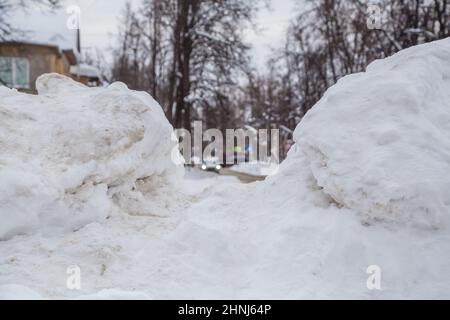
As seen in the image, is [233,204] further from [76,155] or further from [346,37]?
[346,37]

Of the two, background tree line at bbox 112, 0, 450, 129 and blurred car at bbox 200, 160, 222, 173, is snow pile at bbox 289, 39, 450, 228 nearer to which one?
background tree line at bbox 112, 0, 450, 129

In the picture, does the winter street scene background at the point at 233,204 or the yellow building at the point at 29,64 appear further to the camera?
the yellow building at the point at 29,64

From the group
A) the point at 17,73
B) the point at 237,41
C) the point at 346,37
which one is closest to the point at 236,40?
the point at 237,41

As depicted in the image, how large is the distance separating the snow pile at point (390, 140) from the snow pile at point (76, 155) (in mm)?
2106

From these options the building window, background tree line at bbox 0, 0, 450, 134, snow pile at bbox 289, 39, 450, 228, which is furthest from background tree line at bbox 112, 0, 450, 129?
snow pile at bbox 289, 39, 450, 228

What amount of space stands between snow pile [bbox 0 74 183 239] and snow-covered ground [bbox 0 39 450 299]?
0.02m

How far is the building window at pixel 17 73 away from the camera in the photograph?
2199cm

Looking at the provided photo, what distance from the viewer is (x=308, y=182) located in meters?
4.94

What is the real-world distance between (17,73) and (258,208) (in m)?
21.7

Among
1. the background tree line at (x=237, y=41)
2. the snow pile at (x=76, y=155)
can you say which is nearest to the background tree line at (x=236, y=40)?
the background tree line at (x=237, y=41)

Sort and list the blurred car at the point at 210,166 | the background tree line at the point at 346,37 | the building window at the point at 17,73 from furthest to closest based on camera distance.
A: the blurred car at the point at 210,166 < the building window at the point at 17,73 < the background tree line at the point at 346,37

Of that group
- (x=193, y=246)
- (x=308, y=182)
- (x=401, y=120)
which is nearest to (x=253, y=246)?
(x=193, y=246)

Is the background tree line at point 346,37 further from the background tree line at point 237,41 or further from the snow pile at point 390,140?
the snow pile at point 390,140
